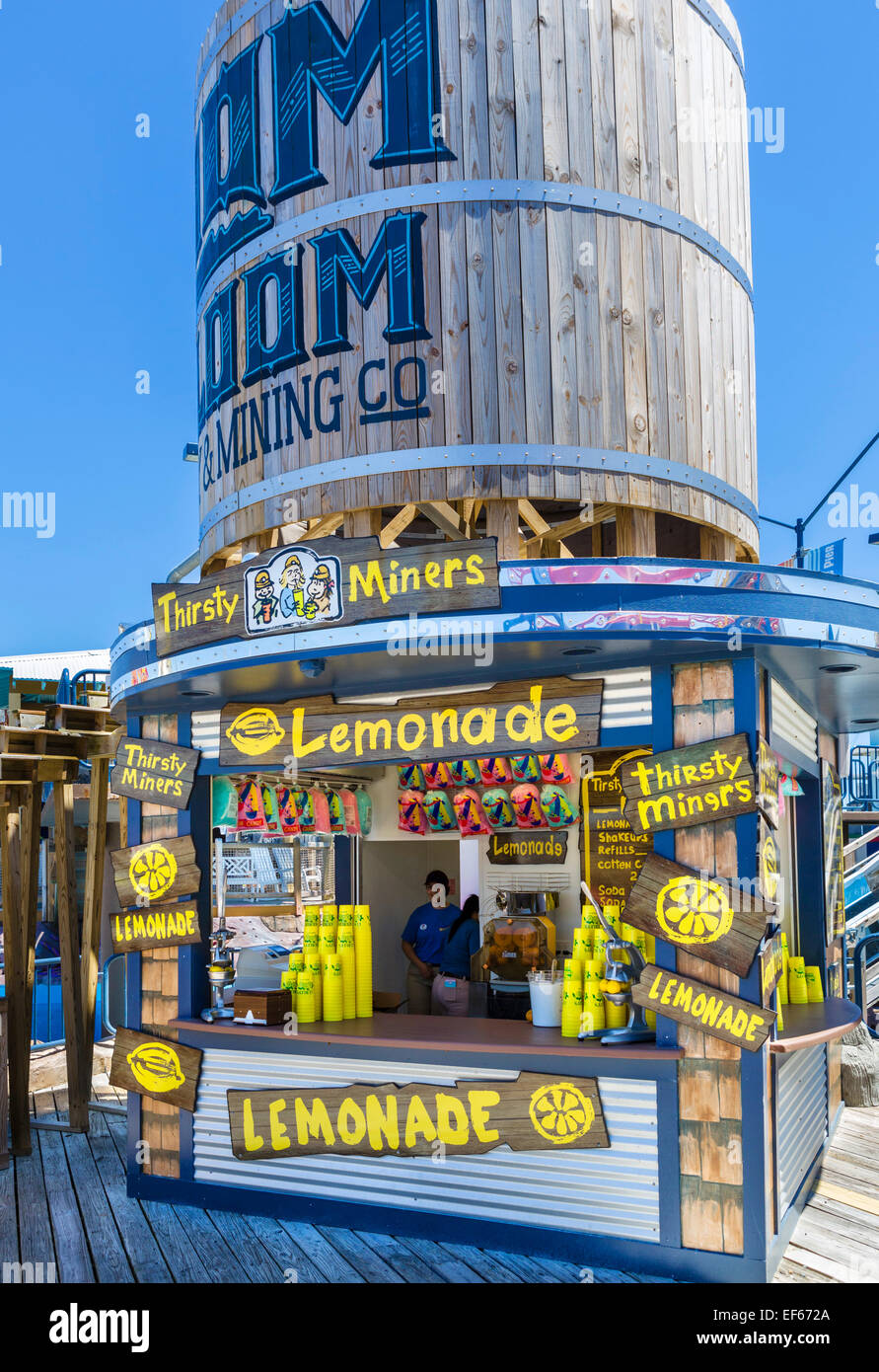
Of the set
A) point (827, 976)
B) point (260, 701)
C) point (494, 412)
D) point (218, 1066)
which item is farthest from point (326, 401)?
point (827, 976)

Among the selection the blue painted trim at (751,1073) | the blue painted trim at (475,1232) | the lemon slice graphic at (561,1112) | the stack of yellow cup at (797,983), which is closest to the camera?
the blue painted trim at (751,1073)

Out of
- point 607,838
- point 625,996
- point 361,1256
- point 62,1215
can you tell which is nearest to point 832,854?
point 607,838

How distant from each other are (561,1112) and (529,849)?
4477 millimetres

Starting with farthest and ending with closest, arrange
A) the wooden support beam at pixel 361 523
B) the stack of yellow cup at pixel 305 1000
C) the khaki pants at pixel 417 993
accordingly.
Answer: the khaki pants at pixel 417 993
the stack of yellow cup at pixel 305 1000
the wooden support beam at pixel 361 523

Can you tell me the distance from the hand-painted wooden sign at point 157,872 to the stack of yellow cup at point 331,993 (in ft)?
3.09

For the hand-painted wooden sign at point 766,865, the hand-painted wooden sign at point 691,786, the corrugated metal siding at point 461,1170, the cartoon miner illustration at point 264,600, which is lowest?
the corrugated metal siding at point 461,1170

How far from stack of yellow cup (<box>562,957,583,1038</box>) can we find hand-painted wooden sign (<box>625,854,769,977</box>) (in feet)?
1.39

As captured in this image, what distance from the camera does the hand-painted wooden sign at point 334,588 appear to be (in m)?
4.98

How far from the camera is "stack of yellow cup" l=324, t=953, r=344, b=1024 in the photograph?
615cm

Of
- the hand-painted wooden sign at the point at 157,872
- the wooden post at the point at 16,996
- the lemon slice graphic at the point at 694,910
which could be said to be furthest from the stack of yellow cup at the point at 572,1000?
the wooden post at the point at 16,996

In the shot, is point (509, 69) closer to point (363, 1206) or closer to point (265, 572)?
point (265, 572)

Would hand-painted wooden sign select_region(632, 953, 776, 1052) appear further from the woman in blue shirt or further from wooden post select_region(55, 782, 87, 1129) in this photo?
wooden post select_region(55, 782, 87, 1129)

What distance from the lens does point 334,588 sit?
525 centimetres

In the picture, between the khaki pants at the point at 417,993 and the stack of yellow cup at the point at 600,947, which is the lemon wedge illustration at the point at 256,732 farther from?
the khaki pants at the point at 417,993
